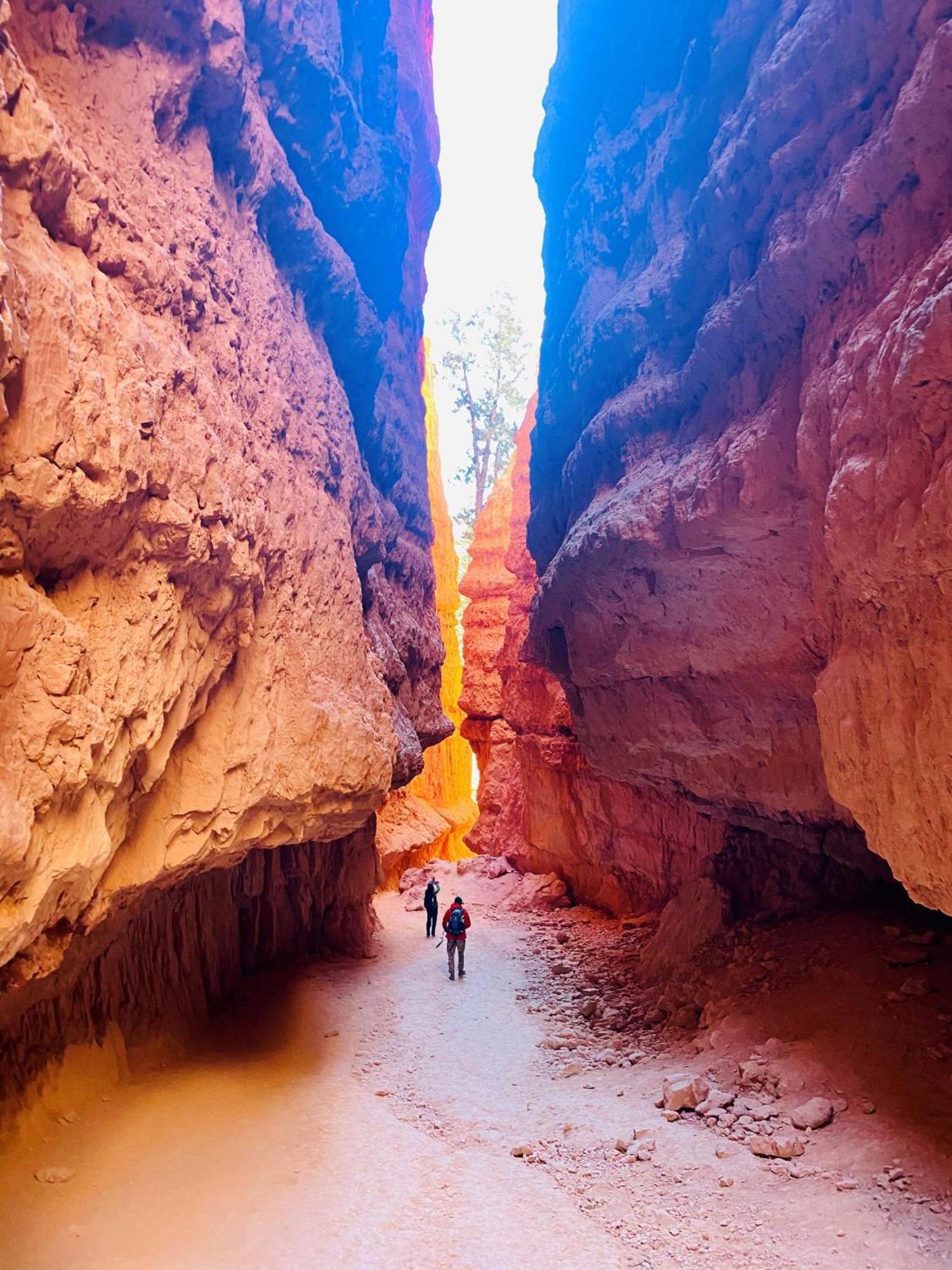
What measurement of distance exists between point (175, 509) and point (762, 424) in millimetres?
4799

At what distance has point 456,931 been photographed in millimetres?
10641

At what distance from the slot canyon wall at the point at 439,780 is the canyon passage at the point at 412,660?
8590mm

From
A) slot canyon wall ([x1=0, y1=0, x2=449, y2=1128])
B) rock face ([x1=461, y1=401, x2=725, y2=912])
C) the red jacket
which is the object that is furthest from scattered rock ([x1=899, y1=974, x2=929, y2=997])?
the red jacket

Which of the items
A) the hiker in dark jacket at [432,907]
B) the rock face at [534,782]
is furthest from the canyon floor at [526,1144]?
the hiker in dark jacket at [432,907]

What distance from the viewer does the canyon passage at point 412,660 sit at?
433cm

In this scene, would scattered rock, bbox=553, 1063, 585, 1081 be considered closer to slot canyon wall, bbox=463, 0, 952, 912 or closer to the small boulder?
the small boulder

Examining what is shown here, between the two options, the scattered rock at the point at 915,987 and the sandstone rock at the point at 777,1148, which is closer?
the sandstone rock at the point at 777,1148

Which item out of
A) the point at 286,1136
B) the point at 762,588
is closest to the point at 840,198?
the point at 762,588

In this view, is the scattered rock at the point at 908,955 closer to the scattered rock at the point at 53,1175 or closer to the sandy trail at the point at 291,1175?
the sandy trail at the point at 291,1175

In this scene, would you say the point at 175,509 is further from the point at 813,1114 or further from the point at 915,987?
the point at 915,987

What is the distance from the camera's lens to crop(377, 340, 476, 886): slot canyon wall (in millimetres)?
20109

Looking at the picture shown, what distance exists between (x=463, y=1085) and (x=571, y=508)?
7686 millimetres

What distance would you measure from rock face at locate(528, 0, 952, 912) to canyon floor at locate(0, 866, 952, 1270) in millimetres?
1776

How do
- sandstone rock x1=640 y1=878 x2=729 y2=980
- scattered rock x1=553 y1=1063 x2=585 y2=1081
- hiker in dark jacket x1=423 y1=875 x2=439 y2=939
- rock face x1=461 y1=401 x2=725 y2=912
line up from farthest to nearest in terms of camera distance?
hiker in dark jacket x1=423 y1=875 x2=439 y2=939, rock face x1=461 y1=401 x2=725 y2=912, sandstone rock x1=640 y1=878 x2=729 y2=980, scattered rock x1=553 y1=1063 x2=585 y2=1081
